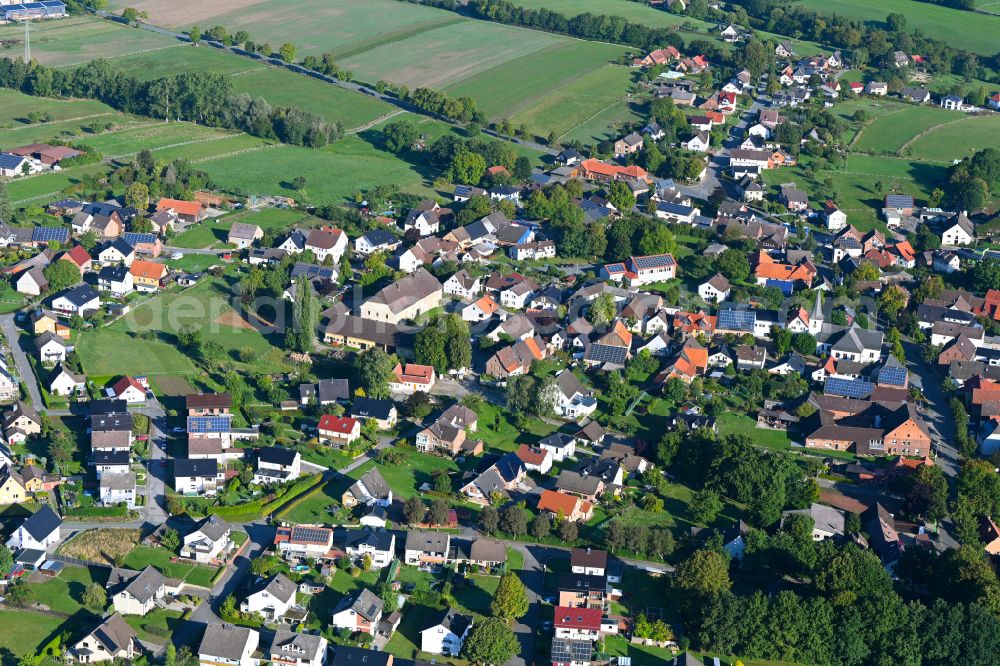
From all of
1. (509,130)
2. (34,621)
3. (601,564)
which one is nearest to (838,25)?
(509,130)

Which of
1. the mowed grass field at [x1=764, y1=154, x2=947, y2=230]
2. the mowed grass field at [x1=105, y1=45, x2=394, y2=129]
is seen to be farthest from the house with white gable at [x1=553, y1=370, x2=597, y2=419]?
the mowed grass field at [x1=105, y1=45, x2=394, y2=129]

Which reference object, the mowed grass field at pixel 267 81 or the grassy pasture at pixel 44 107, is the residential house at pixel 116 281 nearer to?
the grassy pasture at pixel 44 107

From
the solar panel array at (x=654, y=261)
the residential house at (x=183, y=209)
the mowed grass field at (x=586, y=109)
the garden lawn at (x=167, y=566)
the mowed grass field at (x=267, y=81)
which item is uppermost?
the mowed grass field at (x=586, y=109)

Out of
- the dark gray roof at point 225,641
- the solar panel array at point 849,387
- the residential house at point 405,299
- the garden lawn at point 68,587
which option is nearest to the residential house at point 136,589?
the garden lawn at point 68,587

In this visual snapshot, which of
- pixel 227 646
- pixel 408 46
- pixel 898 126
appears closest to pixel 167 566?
pixel 227 646

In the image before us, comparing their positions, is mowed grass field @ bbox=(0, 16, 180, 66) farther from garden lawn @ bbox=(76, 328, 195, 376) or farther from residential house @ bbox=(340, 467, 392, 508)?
residential house @ bbox=(340, 467, 392, 508)

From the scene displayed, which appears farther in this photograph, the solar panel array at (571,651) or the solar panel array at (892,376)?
the solar panel array at (892,376)
